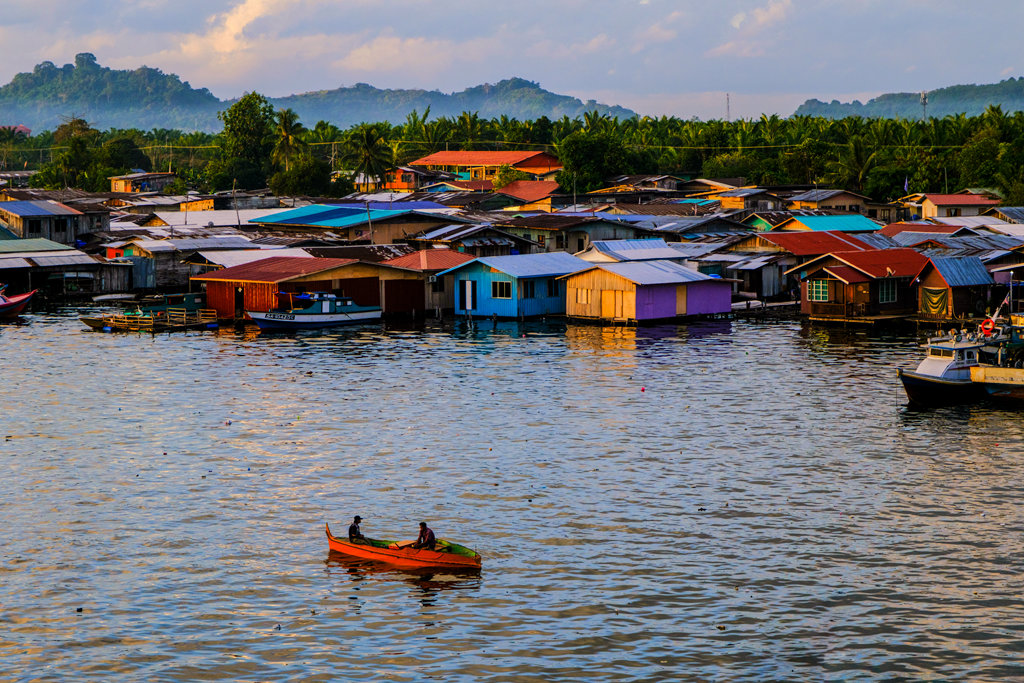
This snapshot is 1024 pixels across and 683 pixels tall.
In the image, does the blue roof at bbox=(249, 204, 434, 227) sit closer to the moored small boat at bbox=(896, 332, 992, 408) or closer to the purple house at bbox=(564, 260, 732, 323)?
the purple house at bbox=(564, 260, 732, 323)

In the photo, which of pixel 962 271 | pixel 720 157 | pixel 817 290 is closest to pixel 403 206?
pixel 817 290

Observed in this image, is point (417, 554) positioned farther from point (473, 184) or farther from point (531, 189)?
point (473, 184)

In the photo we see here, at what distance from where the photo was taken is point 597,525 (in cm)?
3884

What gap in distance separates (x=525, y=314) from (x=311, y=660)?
60902mm

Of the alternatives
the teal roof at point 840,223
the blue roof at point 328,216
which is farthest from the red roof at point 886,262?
the blue roof at point 328,216

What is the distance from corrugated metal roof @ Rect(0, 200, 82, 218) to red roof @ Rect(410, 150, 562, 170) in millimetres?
74816

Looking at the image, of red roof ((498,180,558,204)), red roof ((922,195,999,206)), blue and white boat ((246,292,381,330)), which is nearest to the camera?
blue and white boat ((246,292,381,330))

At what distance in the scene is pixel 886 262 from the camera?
284 ft

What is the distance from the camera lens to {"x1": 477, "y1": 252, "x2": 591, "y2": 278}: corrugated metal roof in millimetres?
88125

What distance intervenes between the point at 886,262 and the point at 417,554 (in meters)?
61.4

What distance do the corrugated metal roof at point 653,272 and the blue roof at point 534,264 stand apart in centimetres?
260

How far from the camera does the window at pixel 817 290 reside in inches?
3479

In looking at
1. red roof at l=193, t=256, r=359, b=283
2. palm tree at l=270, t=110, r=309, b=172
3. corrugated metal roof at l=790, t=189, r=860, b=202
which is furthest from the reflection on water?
palm tree at l=270, t=110, r=309, b=172

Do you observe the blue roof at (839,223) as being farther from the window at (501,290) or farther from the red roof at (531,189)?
the window at (501,290)
